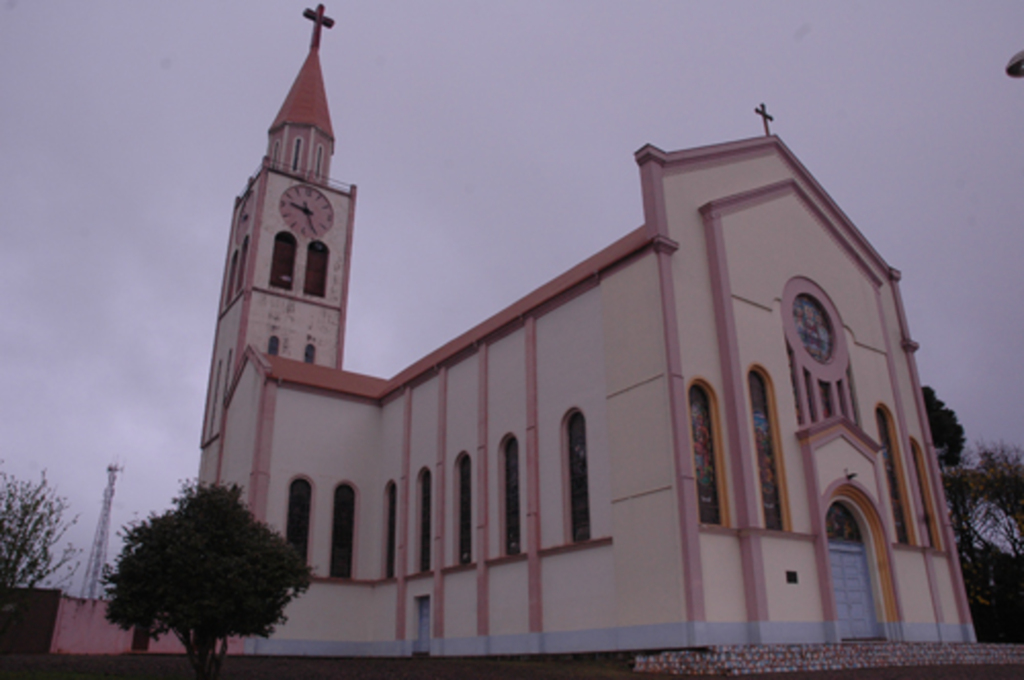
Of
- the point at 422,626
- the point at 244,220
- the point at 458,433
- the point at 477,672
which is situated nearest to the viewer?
the point at 477,672

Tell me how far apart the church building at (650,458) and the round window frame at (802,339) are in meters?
0.08

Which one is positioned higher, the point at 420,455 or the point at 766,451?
the point at 420,455

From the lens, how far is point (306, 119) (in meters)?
41.5

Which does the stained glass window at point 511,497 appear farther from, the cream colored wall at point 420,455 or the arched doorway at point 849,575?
the arched doorway at point 849,575

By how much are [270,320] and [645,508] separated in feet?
78.7

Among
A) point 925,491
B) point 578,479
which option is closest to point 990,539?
point 925,491

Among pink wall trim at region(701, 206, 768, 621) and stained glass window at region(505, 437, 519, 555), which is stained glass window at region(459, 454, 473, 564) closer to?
stained glass window at region(505, 437, 519, 555)

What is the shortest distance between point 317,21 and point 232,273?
16.8 m

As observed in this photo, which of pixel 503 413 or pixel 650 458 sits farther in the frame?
pixel 503 413

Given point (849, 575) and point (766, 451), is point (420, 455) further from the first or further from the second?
point (849, 575)

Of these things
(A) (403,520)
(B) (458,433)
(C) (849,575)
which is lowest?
(C) (849,575)

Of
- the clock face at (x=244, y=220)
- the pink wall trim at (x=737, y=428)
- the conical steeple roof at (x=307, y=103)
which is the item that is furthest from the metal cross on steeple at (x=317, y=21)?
the pink wall trim at (x=737, y=428)

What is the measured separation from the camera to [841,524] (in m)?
20.3

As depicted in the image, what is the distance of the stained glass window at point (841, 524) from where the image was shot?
19797 mm
